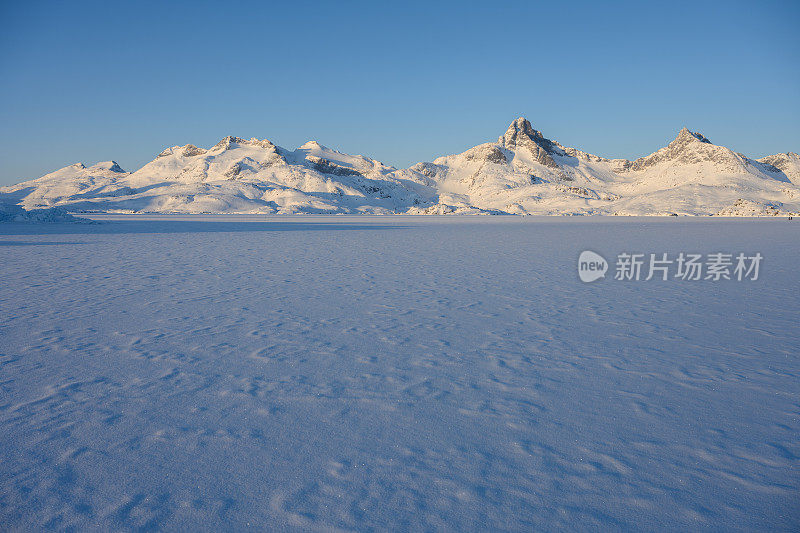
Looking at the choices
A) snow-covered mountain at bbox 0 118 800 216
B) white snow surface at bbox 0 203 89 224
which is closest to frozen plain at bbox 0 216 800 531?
white snow surface at bbox 0 203 89 224

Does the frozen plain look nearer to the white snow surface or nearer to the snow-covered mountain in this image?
the white snow surface

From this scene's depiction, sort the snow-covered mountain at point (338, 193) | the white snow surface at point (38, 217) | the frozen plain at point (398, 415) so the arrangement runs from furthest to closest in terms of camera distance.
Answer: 1. the snow-covered mountain at point (338, 193)
2. the white snow surface at point (38, 217)
3. the frozen plain at point (398, 415)

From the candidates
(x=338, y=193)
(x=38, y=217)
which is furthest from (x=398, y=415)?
(x=338, y=193)

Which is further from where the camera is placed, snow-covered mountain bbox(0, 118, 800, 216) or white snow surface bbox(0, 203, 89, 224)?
snow-covered mountain bbox(0, 118, 800, 216)

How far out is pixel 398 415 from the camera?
4145 mm

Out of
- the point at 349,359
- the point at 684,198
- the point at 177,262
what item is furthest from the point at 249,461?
the point at 684,198

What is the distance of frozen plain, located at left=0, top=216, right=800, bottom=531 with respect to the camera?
2.94m

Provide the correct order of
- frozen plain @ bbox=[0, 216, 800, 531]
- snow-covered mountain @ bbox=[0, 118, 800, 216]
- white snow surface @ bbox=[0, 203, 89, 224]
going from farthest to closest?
1. snow-covered mountain @ bbox=[0, 118, 800, 216]
2. white snow surface @ bbox=[0, 203, 89, 224]
3. frozen plain @ bbox=[0, 216, 800, 531]

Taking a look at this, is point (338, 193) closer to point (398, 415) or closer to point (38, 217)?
point (38, 217)

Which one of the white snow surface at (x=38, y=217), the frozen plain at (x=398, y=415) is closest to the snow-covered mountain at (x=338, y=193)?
the white snow surface at (x=38, y=217)

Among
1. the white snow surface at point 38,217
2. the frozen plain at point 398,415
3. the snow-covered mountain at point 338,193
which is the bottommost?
the frozen plain at point 398,415

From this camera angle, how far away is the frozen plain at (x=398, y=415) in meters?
2.94

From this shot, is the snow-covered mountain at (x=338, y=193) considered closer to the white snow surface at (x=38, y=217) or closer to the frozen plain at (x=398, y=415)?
the white snow surface at (x=38, y=217)

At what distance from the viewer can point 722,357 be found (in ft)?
18.7
